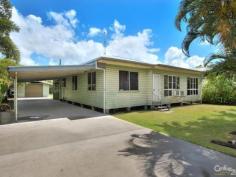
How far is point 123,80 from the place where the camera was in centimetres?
1148

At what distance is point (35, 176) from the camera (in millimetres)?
3246

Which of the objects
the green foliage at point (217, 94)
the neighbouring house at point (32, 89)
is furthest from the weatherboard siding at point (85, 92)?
the neighbouring house at point (32, 89)

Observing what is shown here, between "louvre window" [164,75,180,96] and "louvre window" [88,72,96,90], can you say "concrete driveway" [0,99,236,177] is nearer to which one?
"louvre window" [88,72,96,90]

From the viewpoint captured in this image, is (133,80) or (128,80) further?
(133,80)

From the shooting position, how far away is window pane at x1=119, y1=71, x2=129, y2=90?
1134 cm

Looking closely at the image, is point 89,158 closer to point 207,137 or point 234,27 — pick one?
point 207,137

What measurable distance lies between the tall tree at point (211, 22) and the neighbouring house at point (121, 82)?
444cm

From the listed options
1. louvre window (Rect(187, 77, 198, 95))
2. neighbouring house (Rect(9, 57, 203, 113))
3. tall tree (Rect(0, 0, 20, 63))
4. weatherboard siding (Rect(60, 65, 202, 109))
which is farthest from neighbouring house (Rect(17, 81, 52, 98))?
louvre window (Rect(187, 77, 198, 95))

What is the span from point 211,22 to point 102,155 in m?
5.03

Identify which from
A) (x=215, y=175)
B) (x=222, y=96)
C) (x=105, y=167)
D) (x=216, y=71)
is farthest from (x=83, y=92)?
(x=222, y=96)

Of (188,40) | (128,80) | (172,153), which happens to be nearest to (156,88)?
(128,80)

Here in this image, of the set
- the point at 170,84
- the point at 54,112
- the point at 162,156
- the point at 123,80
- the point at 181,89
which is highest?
the point at 123,80

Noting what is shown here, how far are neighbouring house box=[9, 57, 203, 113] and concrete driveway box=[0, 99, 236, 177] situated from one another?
419 cm

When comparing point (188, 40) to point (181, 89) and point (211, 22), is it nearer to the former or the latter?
point (211, 22)
